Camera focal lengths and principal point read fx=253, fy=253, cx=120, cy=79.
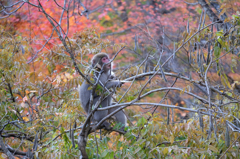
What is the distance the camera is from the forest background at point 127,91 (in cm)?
298

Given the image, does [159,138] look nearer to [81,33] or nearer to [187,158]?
[187,158]

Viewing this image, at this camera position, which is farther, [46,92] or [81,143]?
[46,92]

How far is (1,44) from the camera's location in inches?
229

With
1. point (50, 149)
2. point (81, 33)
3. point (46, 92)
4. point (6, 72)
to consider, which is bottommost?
point (50, 149)

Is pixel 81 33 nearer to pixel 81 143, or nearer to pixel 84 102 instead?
pixel 84 102

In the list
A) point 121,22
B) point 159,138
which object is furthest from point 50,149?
point 121,22

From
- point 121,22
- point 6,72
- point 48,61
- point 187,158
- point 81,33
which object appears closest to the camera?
point 187,158

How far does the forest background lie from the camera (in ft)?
9.78

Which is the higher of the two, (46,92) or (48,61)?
(48,61)

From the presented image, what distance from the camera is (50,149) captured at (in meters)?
3.74

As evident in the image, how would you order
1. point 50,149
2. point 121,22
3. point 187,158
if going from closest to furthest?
point 187,158
point 50,149
point 121,22

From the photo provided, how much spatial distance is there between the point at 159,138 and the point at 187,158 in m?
0.52

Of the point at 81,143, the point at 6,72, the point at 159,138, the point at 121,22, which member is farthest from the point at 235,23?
the point at 121,22

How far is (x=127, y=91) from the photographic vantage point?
10.6ft
